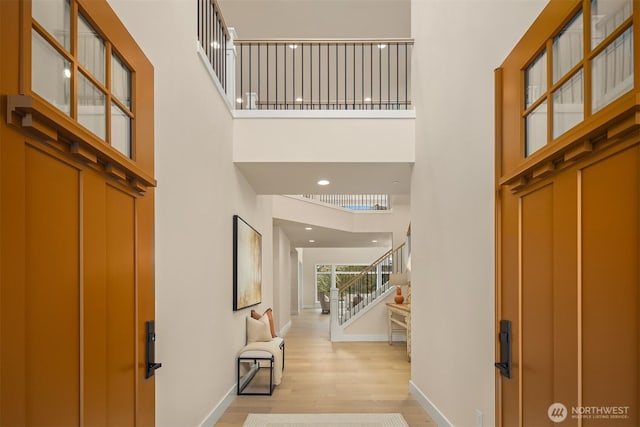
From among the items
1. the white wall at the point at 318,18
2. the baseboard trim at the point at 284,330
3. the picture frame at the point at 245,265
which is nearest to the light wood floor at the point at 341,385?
the picture frame at the point at 245,265

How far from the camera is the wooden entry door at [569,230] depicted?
66.4 inches

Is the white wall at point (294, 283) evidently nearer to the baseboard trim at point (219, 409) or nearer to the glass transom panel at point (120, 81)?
the baseboard trim at point (219, 409)

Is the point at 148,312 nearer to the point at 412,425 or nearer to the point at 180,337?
the point at 180,337

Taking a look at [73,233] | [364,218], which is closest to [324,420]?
[73,233]

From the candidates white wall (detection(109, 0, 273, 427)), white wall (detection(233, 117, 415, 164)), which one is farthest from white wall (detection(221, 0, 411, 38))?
white wall (detection(109, 0, 273, 427))

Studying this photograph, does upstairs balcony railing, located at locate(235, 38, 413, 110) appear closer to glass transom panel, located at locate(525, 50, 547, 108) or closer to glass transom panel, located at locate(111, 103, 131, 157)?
glass transom panel, located at locate(525, 50, 547, 108)

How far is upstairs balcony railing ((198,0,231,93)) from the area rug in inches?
127

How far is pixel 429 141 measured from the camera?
4891 mm

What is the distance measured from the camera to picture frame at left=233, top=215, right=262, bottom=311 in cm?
546

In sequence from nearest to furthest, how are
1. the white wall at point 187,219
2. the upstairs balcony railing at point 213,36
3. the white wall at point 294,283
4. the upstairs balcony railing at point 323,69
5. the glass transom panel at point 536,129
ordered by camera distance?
the glass transom panel at point 536,129
the white wall at point 187,219
the upstairs balcony railing at point 213,36
the upstairs balcony railing at point 323,69
the white wall at point 294,283

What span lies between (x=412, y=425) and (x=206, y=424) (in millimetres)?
1786

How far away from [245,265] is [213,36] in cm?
256

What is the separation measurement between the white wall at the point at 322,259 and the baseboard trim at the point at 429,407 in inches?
637

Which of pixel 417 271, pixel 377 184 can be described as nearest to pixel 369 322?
pixel 377 184
